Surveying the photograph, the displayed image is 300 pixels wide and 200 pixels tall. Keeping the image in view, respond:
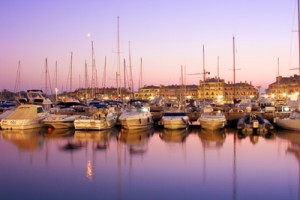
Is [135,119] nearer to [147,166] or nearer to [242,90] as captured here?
[147,166]

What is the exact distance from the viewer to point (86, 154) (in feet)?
66.6

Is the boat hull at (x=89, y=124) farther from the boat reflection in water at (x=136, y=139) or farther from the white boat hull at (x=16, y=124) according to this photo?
the white boat hull at (x=16, y=124)

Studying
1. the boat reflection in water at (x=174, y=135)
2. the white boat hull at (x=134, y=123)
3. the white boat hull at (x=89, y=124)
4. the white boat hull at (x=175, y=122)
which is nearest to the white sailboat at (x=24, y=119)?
the white boat hull at (x=89, y=124)

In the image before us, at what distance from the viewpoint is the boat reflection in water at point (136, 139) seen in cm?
2234

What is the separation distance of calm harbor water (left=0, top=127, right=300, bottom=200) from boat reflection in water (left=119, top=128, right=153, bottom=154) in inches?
2.6

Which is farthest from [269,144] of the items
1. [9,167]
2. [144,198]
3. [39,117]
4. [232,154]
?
[39,117]

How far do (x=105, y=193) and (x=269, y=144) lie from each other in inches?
598

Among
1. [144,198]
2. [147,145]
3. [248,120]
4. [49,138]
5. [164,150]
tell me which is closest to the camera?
[144,198]

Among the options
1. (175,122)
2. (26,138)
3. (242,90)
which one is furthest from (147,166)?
(242,90)

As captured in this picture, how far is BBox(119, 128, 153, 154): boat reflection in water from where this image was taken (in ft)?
73.3

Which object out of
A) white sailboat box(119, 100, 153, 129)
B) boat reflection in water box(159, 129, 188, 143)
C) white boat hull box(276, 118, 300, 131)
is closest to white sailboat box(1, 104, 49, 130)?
white sailboat box(119, 100, 153, 129)

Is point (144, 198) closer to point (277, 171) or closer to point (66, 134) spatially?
point (277, 171)

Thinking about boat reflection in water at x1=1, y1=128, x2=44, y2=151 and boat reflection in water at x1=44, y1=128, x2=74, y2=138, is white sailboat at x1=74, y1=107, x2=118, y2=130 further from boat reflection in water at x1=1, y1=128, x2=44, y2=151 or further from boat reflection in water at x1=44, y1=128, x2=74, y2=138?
boat reflection in water at x1=1, y1=128, x2=44, y2=151

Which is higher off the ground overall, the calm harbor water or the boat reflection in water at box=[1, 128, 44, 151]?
the boat reflection in water at box=[1, 128, 44, 151]
